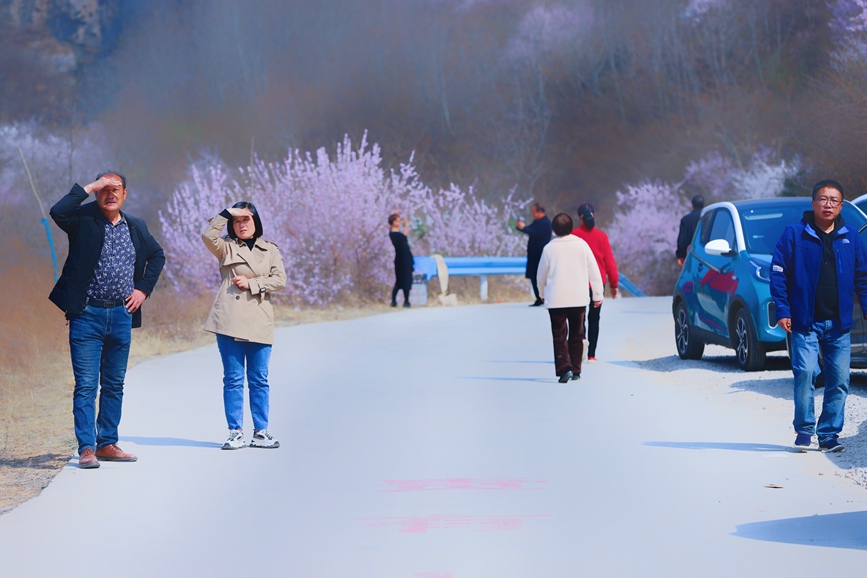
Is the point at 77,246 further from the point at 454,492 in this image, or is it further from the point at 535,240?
the point at 535,240

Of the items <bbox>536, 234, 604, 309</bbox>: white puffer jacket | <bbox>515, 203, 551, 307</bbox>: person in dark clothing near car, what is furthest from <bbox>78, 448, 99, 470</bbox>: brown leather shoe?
<bbox>515, 203, 551, 307</bbox>: person in dark clothing near car

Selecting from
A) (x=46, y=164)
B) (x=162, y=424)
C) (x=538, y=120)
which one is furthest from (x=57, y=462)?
(x=538, y=120)

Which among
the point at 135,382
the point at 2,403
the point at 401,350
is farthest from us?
the point at 401,350

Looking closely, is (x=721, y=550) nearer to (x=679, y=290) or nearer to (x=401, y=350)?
(x=679, y=290)

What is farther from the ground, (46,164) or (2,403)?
(46,164)

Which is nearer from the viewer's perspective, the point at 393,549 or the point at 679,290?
the point at 393,549

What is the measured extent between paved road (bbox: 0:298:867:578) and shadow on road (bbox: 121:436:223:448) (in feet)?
0.09

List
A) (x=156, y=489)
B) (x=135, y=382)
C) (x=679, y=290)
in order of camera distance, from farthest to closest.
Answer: (x=679, y=290), (x=135, y=382), (x=156, y=489)

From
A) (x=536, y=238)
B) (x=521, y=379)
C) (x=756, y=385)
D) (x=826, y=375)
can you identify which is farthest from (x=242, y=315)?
(x=536, y=238)

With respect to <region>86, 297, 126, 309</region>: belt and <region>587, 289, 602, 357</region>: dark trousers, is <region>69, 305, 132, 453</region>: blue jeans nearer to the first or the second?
<region>86, 297, 126, 309</region>: belt

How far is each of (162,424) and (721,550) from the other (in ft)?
19.7

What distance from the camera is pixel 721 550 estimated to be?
679 cm

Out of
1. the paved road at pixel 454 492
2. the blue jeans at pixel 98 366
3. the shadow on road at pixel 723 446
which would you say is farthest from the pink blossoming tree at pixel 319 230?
the blue jeans at pixel 98 366

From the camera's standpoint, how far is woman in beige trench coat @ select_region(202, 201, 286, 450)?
10.3 m
